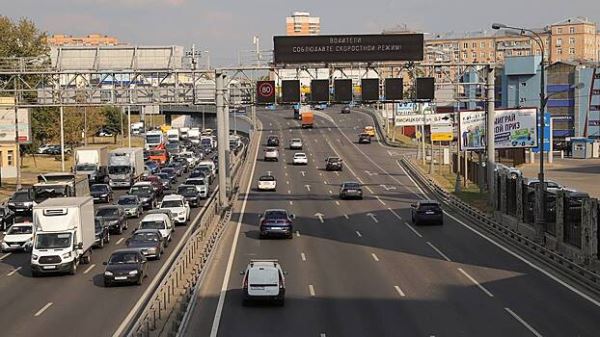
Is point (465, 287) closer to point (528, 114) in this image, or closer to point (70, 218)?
point (70, 218)

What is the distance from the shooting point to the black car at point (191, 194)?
187 feet

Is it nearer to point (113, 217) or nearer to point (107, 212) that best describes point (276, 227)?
point (113, 217)

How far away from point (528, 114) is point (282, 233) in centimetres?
2743

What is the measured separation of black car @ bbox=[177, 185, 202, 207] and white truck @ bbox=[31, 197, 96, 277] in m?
21.4

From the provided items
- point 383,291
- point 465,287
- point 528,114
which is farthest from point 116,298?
point 528,114

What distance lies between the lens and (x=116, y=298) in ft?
93.5

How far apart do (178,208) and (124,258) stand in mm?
16958

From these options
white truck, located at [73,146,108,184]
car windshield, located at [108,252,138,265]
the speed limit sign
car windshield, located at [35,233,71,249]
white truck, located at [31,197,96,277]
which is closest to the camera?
car windshield, located at [108,252,138,265]

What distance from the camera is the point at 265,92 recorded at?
54000 millimetres

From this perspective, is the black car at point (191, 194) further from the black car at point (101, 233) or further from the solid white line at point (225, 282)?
the black car at point (101, 233)

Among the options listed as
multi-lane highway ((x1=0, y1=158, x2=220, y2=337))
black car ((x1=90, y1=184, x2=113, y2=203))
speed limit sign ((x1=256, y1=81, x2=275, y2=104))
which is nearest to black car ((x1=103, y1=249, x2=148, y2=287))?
multi-lane highway ((x1=0, y1=158, x2=220, y2=337))

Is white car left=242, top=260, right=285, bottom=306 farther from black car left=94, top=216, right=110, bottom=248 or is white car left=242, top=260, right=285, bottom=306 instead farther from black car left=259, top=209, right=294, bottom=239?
black car left=94, top=216, right=110, bottom=248

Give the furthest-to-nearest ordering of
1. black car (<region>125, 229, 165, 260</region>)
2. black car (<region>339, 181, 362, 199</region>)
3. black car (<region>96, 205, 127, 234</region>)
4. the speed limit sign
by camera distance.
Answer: black car (<region>339, 181, 362, 199</region>) → the speed limit sign → black car (<region>96, 205, 127, 234</region>) → black car (<region>125, 229, 165, 260</region>)

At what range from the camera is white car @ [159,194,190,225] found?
47.7m
